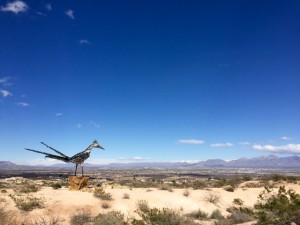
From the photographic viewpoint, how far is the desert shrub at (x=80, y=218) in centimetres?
1848

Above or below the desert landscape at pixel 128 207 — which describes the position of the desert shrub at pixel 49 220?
below

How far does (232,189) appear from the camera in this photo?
29.3m

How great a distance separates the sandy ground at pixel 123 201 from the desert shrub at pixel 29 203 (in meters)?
0.26

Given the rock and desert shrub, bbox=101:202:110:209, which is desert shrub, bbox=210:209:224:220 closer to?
desert shrub, bbox=101:202:110:209

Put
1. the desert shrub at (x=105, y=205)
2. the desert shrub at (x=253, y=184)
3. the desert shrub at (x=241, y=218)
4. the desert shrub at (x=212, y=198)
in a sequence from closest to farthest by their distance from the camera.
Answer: the desert shrub at (x=241, y=218) → the desert shrub at (x=105, y=205) → the desert shrub at (x=212, y=198) → the desert shrub at (x=253, y=184)

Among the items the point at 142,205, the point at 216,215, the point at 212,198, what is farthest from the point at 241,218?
the point at 142,205

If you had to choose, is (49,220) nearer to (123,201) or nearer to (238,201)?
(123,201)

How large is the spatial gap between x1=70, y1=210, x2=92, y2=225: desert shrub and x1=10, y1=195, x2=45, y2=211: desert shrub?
7.09 ft

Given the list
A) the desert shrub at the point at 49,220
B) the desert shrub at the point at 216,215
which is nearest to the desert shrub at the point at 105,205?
the desert shrub at the point at 49,220

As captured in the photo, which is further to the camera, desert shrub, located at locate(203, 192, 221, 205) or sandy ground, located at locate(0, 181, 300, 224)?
desert shrub, located at locate(203, 192, 221, 205)

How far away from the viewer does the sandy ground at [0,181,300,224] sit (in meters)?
19.6

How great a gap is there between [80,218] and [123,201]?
13.0 feet

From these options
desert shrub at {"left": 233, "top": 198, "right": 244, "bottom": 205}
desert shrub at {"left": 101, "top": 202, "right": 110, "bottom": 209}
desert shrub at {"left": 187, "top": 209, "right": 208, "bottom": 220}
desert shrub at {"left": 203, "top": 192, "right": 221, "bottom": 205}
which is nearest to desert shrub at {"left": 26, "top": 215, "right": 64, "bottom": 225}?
desert shrub at {"left": 101, "top": 202, "right": 110, "bottom": 209}

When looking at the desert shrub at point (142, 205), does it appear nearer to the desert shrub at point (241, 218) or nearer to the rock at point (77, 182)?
the rock at point (77, 182)
